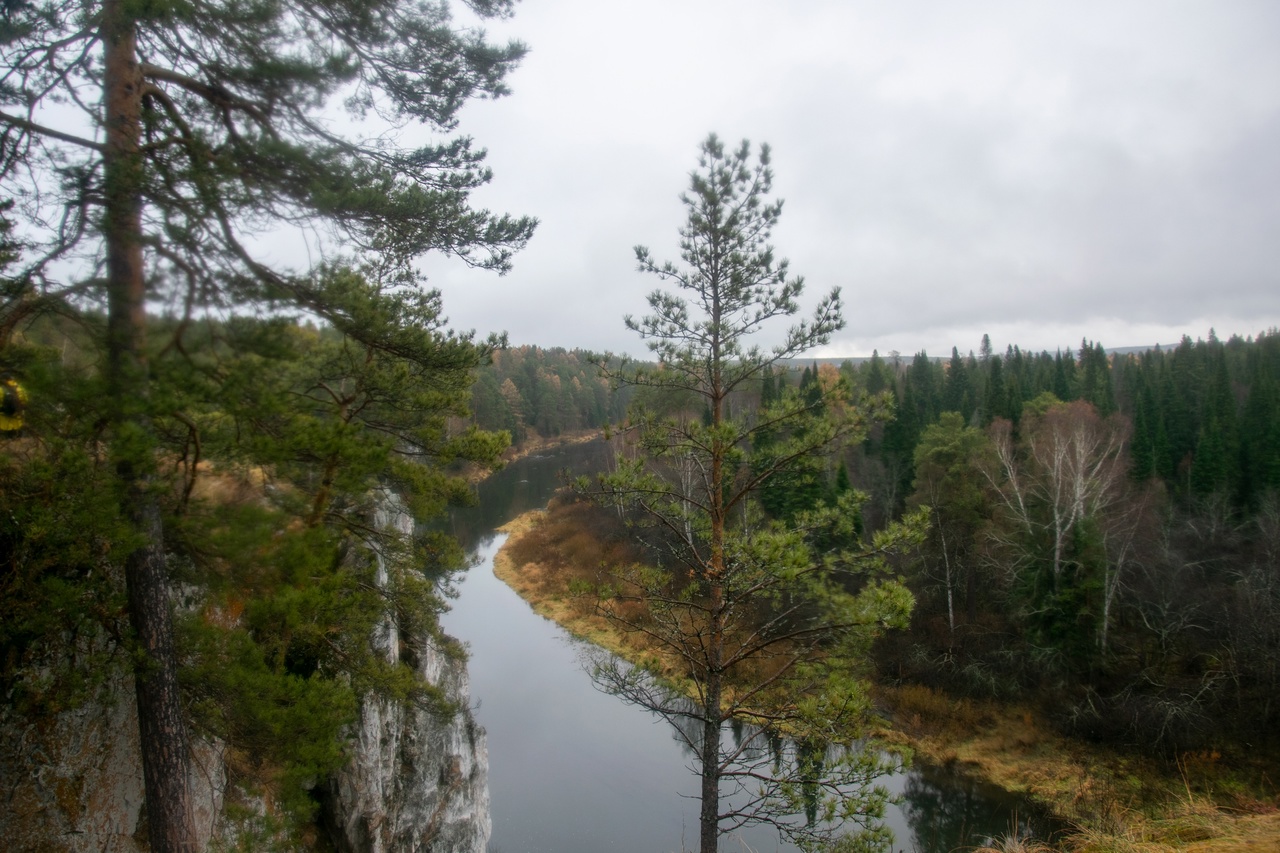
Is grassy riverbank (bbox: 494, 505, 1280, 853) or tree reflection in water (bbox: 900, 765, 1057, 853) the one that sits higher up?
grassy riverbank (bbox: 494, 505, 1280, 853)

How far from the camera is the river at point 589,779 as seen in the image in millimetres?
13180

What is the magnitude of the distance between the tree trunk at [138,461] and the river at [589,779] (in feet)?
14.2

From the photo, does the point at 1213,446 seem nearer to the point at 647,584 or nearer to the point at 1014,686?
the point at 1014,686

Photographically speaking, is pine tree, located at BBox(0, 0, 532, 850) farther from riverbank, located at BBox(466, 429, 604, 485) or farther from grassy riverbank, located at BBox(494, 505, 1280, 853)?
riverbank, located at BBox(466, 429, 604, 485)

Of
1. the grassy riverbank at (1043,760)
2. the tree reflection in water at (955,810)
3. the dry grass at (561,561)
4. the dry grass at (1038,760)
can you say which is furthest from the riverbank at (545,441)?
the tree reflection in water at (955,810)

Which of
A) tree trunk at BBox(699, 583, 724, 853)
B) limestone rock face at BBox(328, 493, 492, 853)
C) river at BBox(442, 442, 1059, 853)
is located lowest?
river at BBox(442, 442, 1059, 853)

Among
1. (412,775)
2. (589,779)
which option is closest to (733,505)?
(412,775)

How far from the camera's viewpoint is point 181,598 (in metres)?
5.78

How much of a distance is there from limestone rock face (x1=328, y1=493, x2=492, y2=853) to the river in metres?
1.37

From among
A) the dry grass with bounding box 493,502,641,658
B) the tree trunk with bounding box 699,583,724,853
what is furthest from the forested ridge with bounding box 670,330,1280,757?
the dry grass with bounding box 493,502,641,658

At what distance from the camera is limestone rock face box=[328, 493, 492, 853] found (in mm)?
7801

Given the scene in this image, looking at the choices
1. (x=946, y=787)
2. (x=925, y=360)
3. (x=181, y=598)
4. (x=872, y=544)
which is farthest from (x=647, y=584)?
(x=925, y=360)

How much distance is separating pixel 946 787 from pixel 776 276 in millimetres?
14268

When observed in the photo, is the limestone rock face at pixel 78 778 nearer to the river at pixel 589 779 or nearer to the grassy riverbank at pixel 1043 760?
the river at pixel 589 779
